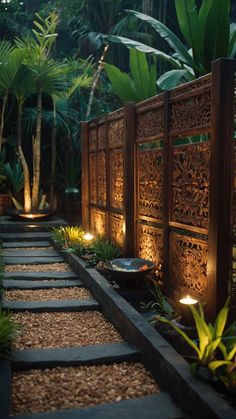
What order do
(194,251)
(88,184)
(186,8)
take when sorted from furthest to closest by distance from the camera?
(88,184)
(186,8)
(194,251)

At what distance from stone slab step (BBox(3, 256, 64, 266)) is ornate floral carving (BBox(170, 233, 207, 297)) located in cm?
305

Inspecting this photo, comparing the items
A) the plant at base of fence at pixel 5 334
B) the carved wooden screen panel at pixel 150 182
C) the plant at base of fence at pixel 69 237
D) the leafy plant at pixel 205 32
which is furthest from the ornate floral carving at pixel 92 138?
the plant at base of fence at pixel 5 334

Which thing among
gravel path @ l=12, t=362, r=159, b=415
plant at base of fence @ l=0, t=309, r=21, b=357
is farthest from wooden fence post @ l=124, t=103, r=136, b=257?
plant at base of fence @ l=0, t=309, r=21, b=357

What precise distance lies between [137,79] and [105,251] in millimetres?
2497

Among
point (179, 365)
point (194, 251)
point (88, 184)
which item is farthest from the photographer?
point (88, 184)

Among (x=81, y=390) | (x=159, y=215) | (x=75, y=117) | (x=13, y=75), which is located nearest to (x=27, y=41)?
(x=13, y=75)

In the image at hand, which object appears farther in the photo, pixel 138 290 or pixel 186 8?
pixel 186 8

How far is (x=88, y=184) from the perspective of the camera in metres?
7.71

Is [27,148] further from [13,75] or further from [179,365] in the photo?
[179,365]

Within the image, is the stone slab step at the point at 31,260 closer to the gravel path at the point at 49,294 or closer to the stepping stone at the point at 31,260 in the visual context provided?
the stepping stone at the point at 31,260

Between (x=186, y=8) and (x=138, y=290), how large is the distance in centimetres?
352

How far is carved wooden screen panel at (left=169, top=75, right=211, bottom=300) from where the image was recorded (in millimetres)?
3559

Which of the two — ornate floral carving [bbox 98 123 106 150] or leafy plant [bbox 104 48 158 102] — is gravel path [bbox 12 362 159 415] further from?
leafy plant [bbox 104 48 158 102]

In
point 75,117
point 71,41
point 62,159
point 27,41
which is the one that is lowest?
point 62,159
